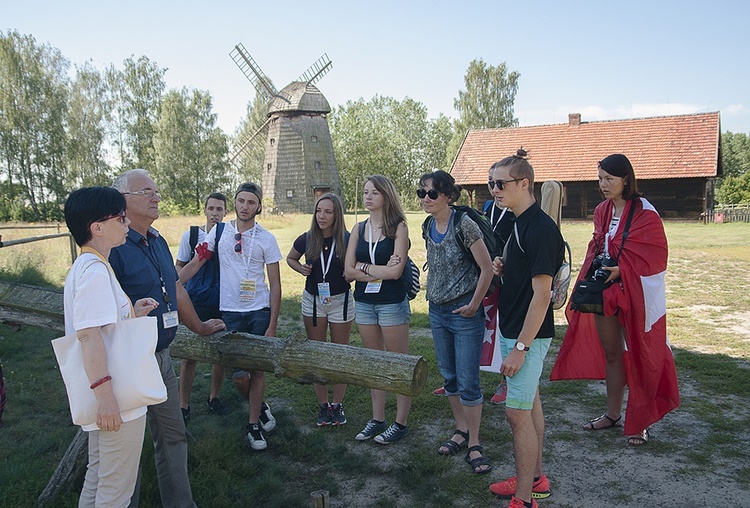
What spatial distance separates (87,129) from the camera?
129 feet

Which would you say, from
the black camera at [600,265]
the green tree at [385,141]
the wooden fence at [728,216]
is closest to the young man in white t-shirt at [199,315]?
the black camera at [600,265]

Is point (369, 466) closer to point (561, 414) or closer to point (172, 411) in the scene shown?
point (172, 411)

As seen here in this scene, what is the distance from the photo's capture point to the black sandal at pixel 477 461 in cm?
368

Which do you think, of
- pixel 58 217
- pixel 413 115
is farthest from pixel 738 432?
pixel 413 115

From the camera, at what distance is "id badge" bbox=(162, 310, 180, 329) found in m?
3.00

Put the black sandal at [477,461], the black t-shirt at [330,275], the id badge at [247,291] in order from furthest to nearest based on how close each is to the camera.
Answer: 1. the black t-shirt at [330,275]
2. the id badge at [247,291]
3. the black sandal at [477,461]

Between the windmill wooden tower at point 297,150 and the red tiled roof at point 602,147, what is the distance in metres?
10.9

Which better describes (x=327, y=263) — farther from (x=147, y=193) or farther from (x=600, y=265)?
(x=600, y=265)

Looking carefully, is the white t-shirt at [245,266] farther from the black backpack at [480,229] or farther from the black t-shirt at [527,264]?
the black t-shirt at [527,264]

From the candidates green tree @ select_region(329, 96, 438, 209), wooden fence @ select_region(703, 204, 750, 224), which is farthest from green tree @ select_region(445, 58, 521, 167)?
wooden fence @ select_region(703, 204, 750, 224)

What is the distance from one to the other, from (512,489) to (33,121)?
123 ft

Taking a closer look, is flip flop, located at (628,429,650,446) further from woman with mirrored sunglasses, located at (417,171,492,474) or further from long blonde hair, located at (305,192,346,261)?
long blonde hair, located at (305,192,346,261)

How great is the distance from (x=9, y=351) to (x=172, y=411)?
459 cm

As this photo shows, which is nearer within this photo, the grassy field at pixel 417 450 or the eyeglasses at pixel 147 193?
the eyeglasses at pixel 147 193
